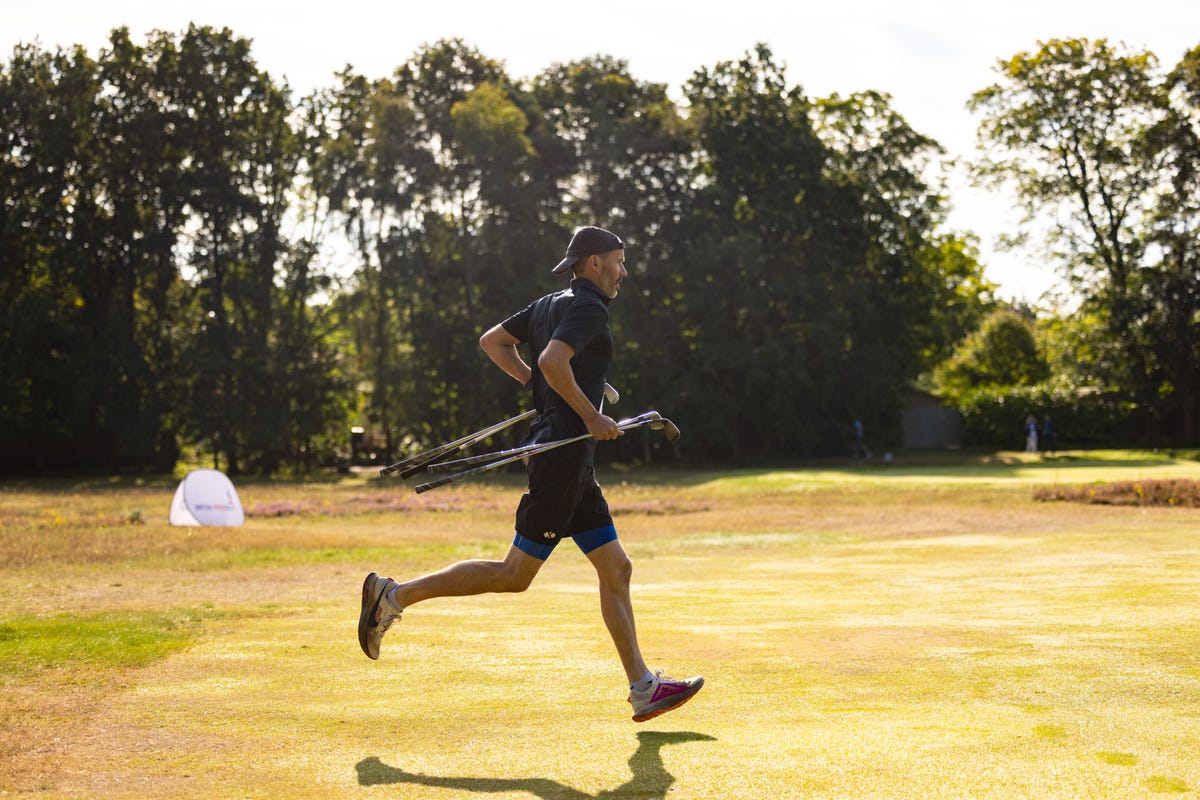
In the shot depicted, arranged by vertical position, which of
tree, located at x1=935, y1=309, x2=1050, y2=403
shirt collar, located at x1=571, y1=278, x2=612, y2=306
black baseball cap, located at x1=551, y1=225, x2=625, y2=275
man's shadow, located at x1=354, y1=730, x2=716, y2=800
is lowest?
man's shadow, located at x1=354, y1=730, x2=716, y2=800

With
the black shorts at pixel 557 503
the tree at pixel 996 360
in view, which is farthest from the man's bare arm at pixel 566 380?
the tree at pixel 996 360

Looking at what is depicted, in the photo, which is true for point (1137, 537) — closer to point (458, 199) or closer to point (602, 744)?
point (602, 744)

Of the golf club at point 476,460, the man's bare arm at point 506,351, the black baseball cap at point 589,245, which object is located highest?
the black baseball cap at point 589,245

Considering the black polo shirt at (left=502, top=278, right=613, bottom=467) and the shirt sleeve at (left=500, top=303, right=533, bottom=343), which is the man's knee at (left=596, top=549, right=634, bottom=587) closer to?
the black polo shirt at (left=502, top=278, right=613, bottom=467)

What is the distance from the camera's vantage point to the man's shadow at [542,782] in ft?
16.9

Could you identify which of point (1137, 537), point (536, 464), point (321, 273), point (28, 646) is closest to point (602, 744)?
point (536, 464)

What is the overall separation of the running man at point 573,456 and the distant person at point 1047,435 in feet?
187

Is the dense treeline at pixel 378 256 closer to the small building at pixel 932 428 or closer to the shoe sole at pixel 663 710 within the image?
the small building at pixel 932 428

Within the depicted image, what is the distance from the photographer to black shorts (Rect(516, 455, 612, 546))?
688cm

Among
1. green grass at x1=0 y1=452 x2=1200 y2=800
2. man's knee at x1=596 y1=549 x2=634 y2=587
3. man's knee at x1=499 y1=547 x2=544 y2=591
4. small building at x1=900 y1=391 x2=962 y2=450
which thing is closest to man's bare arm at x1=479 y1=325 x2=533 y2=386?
man's knee at x1=499 y1=547 x2=544 y2=591

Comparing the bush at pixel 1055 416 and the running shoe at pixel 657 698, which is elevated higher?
the bush at pixel 1055 416

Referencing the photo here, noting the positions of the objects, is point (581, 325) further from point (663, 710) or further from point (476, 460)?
point (663, 710)

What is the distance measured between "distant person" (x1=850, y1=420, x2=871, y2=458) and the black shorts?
5454cm

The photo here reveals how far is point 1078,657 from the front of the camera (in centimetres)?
791
